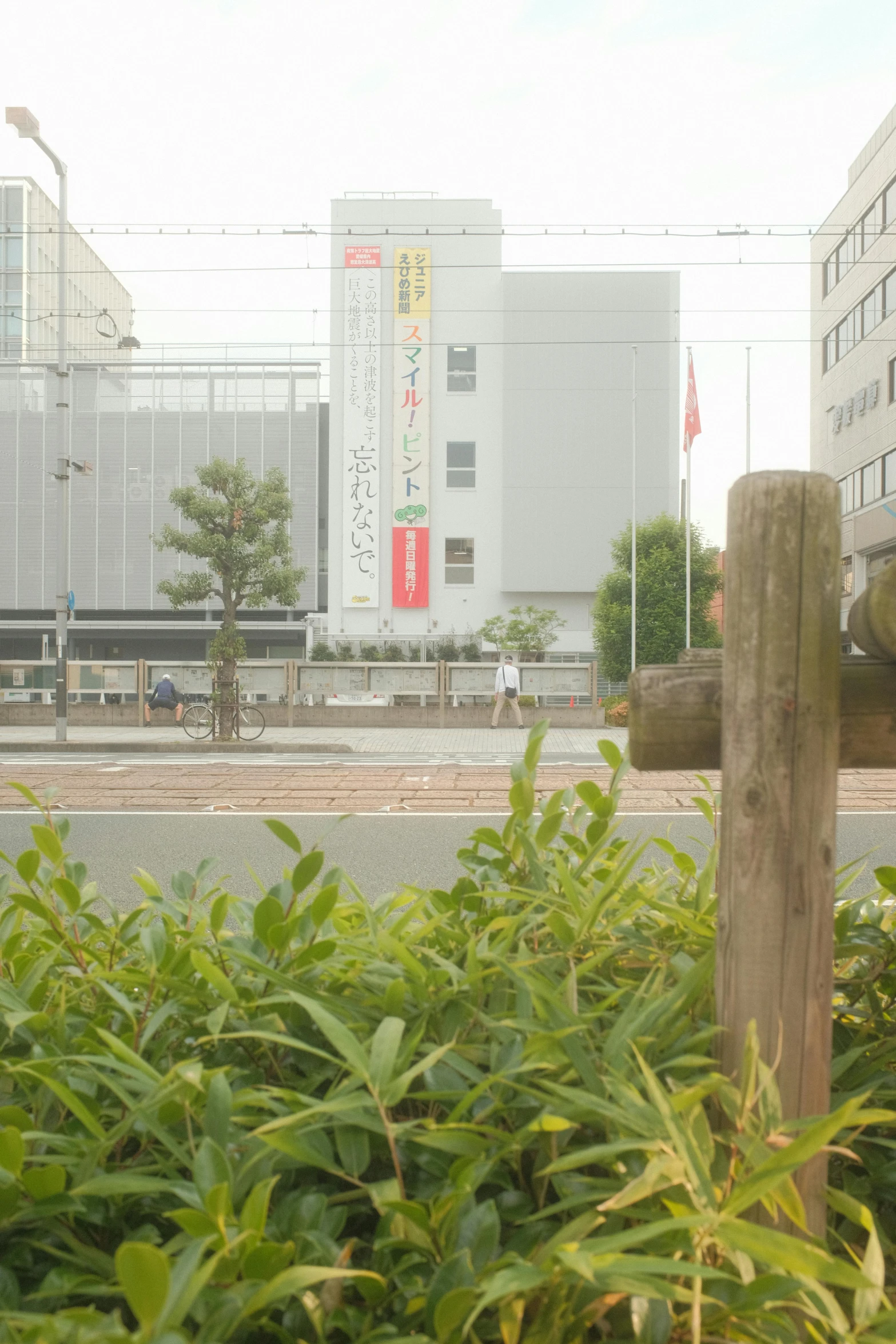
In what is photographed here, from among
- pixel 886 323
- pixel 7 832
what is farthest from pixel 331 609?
pixel 7 832

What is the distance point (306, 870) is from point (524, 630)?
4415 cm

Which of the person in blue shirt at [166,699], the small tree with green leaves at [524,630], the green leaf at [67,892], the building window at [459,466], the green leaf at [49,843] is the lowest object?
the person in blue shirt at [166,699]

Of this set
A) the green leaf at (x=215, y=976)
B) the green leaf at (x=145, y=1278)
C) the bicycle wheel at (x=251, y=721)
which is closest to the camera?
the green leaf at (x=145, y=1278)

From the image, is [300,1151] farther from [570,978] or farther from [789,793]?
[789,793]

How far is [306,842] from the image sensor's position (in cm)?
770

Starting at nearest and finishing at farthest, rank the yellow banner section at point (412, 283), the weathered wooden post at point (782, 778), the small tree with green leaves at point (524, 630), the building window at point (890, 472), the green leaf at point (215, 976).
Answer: the weathered wooden post at point (782, 778) < the green leaf at point (215, 976) < the building window at point (890, 472) < the yellow banner section at point (412, 283) < the small tree with green leaves at point (524, 630)

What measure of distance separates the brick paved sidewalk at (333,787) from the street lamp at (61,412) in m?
4.54

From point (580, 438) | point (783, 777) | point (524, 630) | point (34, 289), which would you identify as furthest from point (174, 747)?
point (34, 289)

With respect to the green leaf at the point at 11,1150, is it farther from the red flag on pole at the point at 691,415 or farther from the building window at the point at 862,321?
the building window at the point at 862,321

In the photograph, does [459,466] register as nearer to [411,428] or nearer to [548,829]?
[411,428]

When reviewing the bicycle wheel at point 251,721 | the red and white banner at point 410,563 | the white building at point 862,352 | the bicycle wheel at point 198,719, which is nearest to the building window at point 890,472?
the white building at point 862,352

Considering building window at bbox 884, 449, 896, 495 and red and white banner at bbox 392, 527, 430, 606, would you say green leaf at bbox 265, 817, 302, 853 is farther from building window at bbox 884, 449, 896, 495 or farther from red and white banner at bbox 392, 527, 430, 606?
red and white banner at bbox 392, 527, 430, 606

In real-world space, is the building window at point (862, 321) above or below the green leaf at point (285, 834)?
above

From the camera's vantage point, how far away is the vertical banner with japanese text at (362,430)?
4503cm
